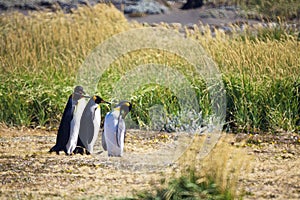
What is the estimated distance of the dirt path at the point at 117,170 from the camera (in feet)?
17.0

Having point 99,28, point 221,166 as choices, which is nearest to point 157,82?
point 99,28

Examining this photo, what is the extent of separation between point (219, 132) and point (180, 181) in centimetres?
301

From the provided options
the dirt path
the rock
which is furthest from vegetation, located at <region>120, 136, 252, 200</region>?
the rock

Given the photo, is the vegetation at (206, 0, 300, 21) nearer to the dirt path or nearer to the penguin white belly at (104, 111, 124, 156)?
the dirt path

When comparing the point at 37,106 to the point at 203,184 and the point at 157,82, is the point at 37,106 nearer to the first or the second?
the point at 157,82

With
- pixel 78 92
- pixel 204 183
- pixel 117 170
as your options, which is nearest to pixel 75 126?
pixel 78 92

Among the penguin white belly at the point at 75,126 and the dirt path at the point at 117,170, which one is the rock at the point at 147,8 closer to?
the dirt path at the point at 117,170

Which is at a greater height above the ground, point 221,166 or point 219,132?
point 221,166

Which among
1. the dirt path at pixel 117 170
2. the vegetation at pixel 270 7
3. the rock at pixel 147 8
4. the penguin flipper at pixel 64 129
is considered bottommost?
the dirt path at pixel 117 170

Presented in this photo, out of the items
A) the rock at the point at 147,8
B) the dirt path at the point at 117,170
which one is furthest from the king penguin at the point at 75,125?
the rock at the point at 147,8

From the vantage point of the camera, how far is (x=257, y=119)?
774 cm

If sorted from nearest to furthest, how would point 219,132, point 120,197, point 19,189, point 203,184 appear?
1. point 203,184
2. point 120,197
3. point 19,189
4. point 219,132

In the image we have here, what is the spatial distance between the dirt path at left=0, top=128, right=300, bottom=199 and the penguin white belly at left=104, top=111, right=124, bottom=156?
0.28ft

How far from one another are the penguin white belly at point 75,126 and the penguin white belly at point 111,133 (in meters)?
0.34
